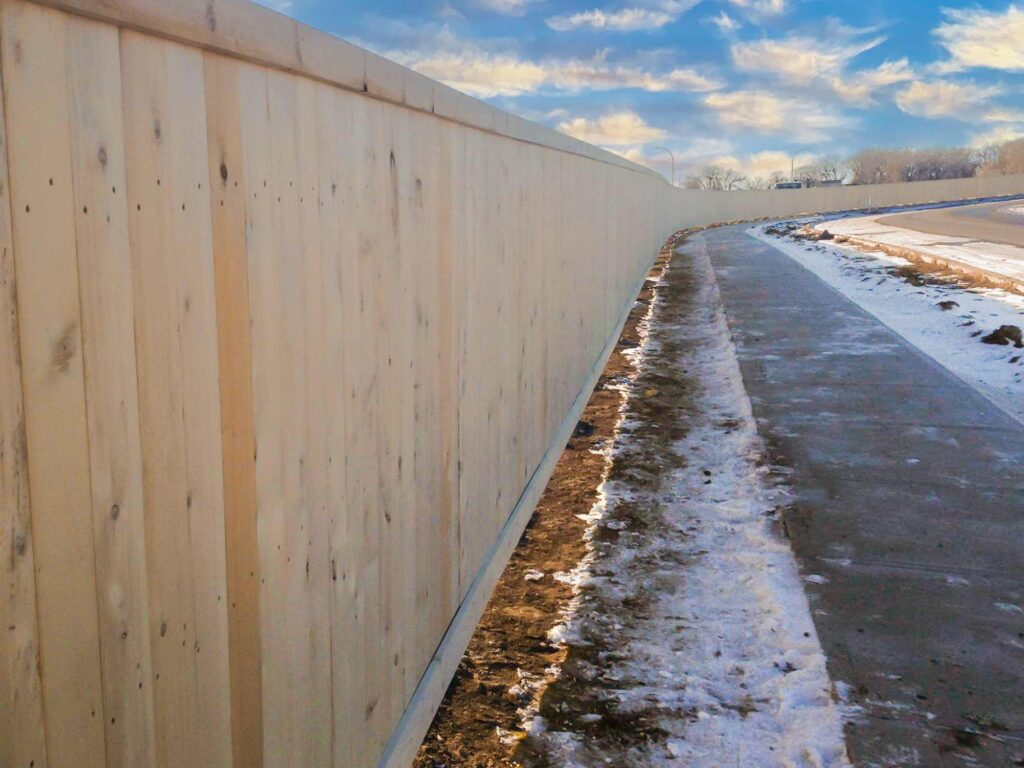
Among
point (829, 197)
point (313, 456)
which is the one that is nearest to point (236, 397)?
point (313, 456)

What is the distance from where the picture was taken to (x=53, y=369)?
129 centimetres

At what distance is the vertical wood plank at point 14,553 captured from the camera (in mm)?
1200

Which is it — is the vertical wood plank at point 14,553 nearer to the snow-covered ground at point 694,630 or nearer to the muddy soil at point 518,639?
the muddy soil at point 518,639

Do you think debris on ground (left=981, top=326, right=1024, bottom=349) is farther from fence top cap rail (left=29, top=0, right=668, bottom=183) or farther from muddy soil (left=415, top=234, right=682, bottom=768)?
fence top cap rail (left=29, top=0, right=668, bottom=183)

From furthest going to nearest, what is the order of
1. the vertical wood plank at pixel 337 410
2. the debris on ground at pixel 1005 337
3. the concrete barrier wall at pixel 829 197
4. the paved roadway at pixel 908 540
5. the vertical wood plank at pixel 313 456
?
the concrete barrier wall at pixel 829 197
the debris on ground at pixel 1005 337
the paved roadway at pixel 908 540
the vertical wood plank at pixel 337 410
the vertical wood plank at pixel 313 456

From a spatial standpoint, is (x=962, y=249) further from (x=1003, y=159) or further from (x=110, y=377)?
(x=1003, y=159)

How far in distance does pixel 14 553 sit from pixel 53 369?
0.81 feet

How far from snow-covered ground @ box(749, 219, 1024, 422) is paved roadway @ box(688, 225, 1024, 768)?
30cm

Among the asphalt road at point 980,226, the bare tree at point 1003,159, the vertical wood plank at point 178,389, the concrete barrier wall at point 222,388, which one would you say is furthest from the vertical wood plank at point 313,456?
the bare tree at point 1003,159

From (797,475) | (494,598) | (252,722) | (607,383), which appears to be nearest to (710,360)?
(607,383)

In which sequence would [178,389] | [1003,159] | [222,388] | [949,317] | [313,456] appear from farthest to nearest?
[1003,159] < [949,317] < [313,456] < [222,388] < [178,389]

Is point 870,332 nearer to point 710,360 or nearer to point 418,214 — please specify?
point 710,360

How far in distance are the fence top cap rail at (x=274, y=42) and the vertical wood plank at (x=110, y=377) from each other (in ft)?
0.18

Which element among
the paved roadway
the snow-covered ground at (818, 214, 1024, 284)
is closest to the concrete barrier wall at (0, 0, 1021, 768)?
the paved roadway
